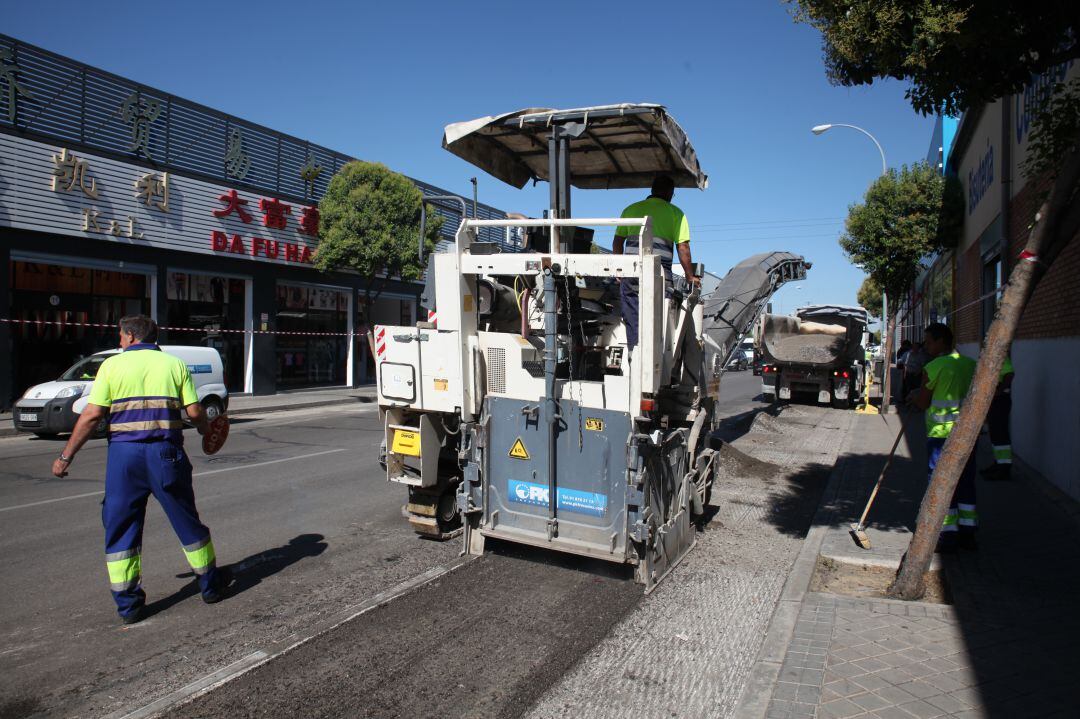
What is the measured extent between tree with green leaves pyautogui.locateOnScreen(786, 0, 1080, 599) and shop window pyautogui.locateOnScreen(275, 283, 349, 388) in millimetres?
19423

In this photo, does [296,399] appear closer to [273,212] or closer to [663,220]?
[273,212]

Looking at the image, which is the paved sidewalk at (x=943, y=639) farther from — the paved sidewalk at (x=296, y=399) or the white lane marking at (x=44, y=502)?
the paved sidewalk at (x=296, y=399)

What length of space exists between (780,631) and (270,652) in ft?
9.41

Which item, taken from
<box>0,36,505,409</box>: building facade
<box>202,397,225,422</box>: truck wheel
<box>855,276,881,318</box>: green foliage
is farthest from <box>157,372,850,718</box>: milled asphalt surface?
<box>855,276,881,318</box>: green foliage

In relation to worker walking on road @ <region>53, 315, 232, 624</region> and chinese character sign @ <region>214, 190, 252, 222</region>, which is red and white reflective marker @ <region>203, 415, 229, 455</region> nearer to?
worker walking on road @ <region>53, 315, 232, 624</region>

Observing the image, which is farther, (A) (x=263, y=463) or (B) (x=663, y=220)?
(A) (x=263, y=463)

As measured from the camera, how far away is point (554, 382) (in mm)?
4902

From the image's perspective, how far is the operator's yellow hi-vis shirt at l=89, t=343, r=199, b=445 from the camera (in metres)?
4.43

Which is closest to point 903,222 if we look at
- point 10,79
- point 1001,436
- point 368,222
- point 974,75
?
point 1001,436

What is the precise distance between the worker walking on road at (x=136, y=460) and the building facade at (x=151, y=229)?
437 inches

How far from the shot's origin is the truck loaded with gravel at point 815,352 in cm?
1838

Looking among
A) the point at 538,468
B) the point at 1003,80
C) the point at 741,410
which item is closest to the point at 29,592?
the point at 538,468

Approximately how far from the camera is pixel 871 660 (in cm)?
377

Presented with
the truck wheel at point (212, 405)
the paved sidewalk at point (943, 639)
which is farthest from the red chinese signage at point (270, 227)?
the paved sidewalk at point (943, 639)
